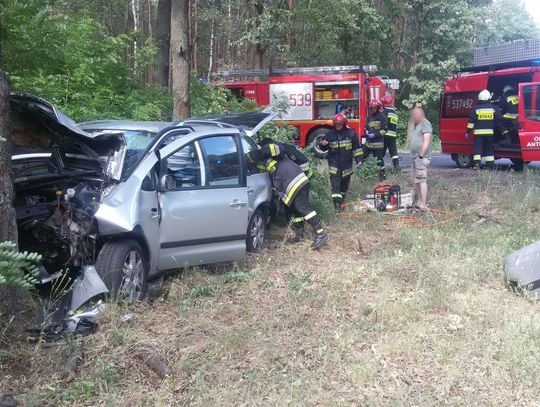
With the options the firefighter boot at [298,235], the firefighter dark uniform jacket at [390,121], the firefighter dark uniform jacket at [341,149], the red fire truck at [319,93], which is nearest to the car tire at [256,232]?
the firefighter boot at [298,235]

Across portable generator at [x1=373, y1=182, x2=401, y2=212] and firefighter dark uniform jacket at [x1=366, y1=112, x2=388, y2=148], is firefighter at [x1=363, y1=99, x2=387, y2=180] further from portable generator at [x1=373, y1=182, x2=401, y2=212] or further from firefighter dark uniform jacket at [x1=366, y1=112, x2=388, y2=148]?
portable generator at [x1=373, y1=182, x2=401, y2=212]

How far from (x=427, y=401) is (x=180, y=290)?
2.49 m

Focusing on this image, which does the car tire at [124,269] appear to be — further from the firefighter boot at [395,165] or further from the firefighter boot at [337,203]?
the firefighter boot at [395,165]

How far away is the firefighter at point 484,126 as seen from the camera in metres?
13.2

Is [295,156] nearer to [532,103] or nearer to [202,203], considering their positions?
[202,203]

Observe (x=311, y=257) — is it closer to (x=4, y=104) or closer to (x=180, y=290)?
(x=180, y=290)

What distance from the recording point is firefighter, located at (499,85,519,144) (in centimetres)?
1373

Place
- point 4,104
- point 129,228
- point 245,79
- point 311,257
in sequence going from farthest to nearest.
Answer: point 245,79 → point 311,257 → point 129,228 → point 4,104

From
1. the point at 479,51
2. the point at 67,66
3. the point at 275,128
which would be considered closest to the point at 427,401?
the point at 275,128

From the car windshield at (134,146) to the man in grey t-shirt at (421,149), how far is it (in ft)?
15.9

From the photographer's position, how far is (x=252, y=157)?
6.97 metres

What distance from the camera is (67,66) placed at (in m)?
9.44

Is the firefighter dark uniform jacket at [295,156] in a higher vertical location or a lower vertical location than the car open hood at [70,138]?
lower

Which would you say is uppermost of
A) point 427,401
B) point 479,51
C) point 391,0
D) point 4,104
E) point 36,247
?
point 391,0
